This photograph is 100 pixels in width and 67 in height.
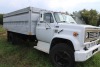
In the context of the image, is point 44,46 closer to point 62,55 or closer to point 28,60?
point 28,60

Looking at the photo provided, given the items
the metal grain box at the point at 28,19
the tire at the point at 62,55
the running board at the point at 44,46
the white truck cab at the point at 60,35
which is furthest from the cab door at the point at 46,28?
the tire at the point at 62,55

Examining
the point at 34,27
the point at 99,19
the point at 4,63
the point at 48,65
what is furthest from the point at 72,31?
the point at 99,19

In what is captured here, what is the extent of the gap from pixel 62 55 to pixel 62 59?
171 millimetres

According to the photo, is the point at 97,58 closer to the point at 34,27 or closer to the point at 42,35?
the point at 42,35

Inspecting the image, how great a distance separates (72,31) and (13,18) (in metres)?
5.60

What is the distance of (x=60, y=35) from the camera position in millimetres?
6027

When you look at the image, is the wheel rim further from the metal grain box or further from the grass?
the metal grain box

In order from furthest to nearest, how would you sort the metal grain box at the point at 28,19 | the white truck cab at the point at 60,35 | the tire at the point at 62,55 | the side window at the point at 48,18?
1. the metal grain box at the point at 28,19
2. the side window at the point at 48,18
3. the tire at the point at 62,55
4. the white truck cab at the point at 60,35

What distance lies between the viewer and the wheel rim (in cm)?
576

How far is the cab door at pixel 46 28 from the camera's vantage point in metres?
6.70

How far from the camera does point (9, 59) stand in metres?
7.38

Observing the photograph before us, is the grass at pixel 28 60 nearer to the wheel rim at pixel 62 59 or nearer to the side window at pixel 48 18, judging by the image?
the wheel rim at pixel 62 59

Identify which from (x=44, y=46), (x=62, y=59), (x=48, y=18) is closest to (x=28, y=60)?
(x=44, y=46)

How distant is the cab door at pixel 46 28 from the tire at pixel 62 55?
77 cm
